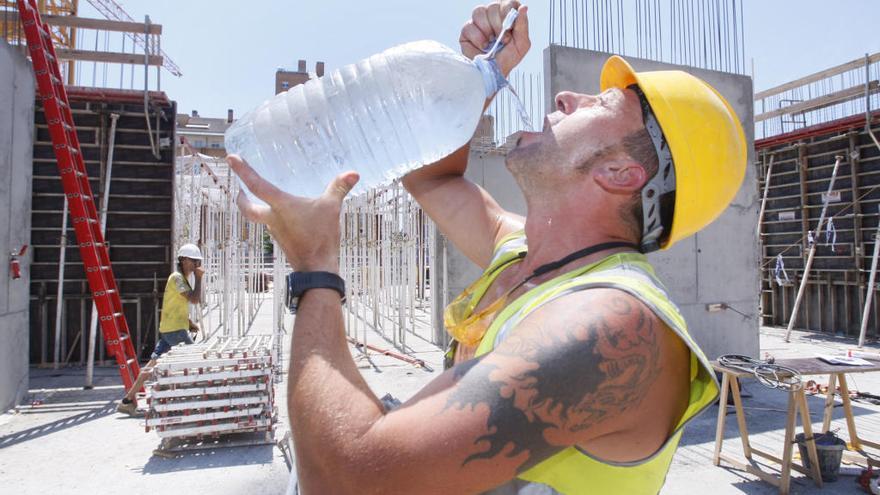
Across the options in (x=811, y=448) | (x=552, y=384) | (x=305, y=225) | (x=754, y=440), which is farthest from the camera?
(x=754, y=440)

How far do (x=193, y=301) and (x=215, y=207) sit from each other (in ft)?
23.0

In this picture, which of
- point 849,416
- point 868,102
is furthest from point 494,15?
point 868,102

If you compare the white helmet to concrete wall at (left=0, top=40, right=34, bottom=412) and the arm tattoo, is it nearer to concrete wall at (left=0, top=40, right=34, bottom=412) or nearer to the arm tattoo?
concrete wall at (left=0, top=40, right=34, bottom=412)

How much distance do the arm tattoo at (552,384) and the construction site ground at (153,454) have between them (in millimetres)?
3835

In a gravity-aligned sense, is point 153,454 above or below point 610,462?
below

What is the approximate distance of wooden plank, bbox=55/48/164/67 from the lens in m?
8.34

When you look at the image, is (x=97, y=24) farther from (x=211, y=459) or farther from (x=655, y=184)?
(x=655, y=184)

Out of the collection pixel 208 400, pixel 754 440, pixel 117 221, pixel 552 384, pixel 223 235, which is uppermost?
pixel 117 221

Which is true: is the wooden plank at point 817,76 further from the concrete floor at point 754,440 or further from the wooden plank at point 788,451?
the wooden plank at point 788,451

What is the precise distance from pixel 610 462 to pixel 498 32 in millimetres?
1626

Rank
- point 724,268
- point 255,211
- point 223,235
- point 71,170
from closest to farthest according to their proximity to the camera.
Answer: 1. point 255,211
2. point 71,170
3. point 724,268
4. point 223,235

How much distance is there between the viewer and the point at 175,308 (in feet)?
Answer: 23.0

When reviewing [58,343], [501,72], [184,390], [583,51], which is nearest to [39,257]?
[58,343]

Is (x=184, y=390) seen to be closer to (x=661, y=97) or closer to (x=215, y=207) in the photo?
(x=661, y=97)
